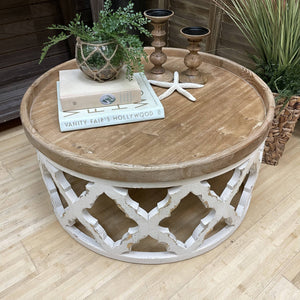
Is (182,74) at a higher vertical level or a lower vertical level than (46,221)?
higher

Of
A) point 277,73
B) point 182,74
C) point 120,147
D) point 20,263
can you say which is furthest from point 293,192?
point 20,263

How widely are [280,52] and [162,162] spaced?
810 millimetres

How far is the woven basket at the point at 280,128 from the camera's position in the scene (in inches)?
52.2

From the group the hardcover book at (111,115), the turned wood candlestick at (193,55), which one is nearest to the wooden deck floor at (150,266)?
the hardcover book at (111,115)

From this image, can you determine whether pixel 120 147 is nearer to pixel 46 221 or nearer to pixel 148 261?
pixel 148 261

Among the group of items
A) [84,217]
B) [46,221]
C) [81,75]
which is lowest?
[46,221]

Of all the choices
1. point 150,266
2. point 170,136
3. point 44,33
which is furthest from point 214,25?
point 150,266

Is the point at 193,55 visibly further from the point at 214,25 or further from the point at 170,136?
the point at 214,25

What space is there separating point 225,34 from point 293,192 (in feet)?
3.61

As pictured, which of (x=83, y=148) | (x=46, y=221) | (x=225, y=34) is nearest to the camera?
(x=83, y=148)

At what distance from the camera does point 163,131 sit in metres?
1.00

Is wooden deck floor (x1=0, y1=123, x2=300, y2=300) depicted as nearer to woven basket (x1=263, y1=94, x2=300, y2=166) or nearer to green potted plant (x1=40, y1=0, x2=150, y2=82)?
woven basket (x1=263, y1=94, x2=300, y2=166)

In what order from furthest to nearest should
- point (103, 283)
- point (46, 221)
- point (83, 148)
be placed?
1. point (46, 221)
2. point (103, 283)
3. point (83, 148)

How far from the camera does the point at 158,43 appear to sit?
1218 mm
